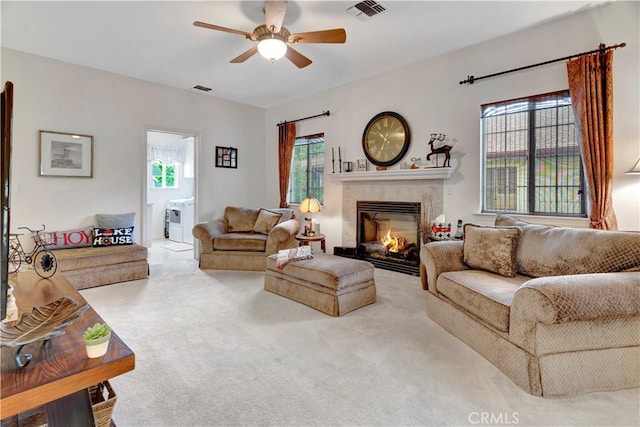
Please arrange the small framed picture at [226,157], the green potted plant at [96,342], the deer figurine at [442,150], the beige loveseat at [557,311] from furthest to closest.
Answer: the small framed picture at [226,157], the deer figurine at [442,150], the beige loveseat at [557,311], the green potted plant at [96,342]

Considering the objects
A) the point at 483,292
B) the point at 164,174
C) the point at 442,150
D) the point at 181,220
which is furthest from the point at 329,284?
the point at 164,174

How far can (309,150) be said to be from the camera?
5.91 meters

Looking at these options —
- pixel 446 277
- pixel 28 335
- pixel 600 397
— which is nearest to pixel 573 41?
pixel 446 277

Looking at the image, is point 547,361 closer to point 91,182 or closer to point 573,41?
point 573,41

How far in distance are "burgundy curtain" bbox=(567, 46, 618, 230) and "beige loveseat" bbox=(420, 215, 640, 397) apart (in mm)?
914

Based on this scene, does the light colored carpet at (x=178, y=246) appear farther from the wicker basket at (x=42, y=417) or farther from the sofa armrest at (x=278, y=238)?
the wicker basket at (x=42, y=417)

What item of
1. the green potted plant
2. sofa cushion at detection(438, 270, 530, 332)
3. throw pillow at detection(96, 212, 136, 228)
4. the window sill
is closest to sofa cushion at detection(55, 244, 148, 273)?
throw pillow at detection(96, 212, 136, 228)

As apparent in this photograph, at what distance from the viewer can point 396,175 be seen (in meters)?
4.44

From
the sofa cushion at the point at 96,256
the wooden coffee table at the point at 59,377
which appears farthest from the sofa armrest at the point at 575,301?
the sofa cushion at the point at 96,256

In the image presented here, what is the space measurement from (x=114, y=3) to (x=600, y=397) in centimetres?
458

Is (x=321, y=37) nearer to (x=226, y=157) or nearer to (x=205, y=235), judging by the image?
(x=205, y=235)

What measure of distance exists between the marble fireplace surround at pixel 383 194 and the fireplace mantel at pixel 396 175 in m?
0.10

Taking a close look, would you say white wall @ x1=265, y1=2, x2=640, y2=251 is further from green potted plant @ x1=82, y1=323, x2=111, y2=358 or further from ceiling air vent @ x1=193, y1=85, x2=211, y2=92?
green potted plant @ x1=82, y1=323, x2=111, y2=358

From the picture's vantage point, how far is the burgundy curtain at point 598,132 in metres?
2.93
